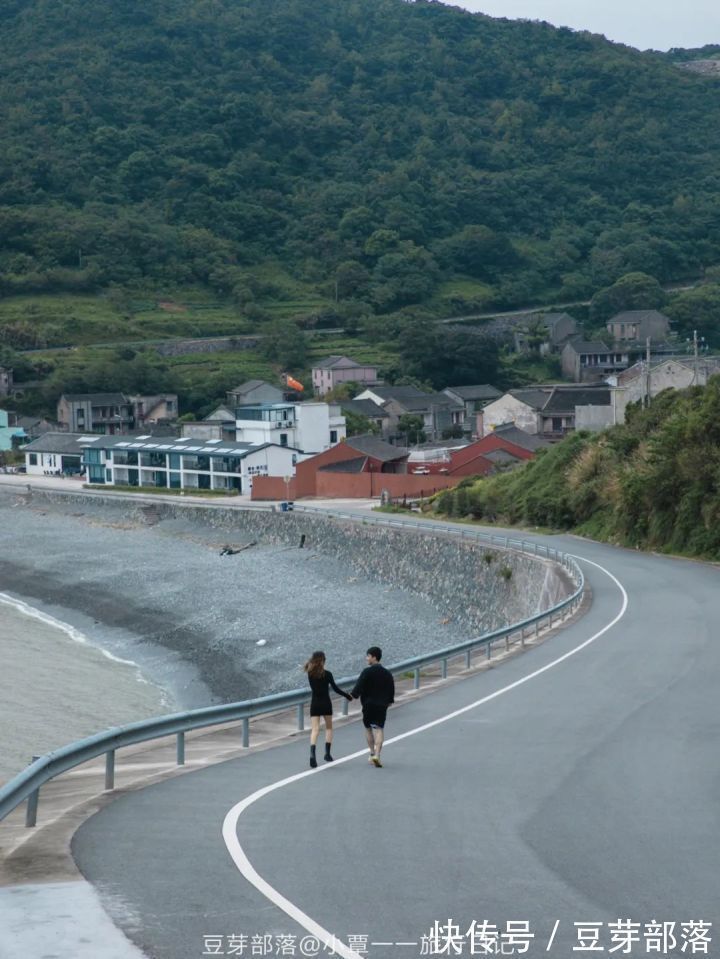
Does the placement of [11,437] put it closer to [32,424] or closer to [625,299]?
[32,424]

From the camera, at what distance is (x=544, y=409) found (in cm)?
7669

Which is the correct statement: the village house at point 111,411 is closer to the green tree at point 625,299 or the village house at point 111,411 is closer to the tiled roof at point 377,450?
the tiled roof at point 377,450

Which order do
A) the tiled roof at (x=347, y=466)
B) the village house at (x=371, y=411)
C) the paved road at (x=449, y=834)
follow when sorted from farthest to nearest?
the village house at (x=371, y=411)
the tiled roof at (x=347, y=466)
the paved road at (x=449, y=834)

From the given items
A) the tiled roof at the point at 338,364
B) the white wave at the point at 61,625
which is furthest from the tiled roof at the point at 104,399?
the white wave at the point at 61,625

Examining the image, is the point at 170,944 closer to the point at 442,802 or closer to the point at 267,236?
the point at 442,802

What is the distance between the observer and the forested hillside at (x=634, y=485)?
36.3 metres

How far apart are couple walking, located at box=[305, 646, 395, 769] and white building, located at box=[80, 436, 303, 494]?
179 ft

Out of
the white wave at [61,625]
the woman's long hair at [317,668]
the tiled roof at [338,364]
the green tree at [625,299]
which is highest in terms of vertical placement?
the green tree at [625,299]

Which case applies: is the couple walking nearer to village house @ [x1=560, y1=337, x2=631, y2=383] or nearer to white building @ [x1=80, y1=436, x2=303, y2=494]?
white building @ [x1=80, y1=436, x2=303, y2=494]

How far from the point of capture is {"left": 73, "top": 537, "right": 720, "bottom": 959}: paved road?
7.49m

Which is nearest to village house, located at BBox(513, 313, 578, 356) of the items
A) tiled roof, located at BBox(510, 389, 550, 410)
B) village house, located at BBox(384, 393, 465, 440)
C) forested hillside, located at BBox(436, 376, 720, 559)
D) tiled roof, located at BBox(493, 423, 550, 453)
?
village house, located at BBox(384, 393, 465, 440)

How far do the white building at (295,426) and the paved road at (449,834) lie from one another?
57.4 metres

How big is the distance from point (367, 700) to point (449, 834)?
296 cm

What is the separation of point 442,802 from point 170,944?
157 inches
